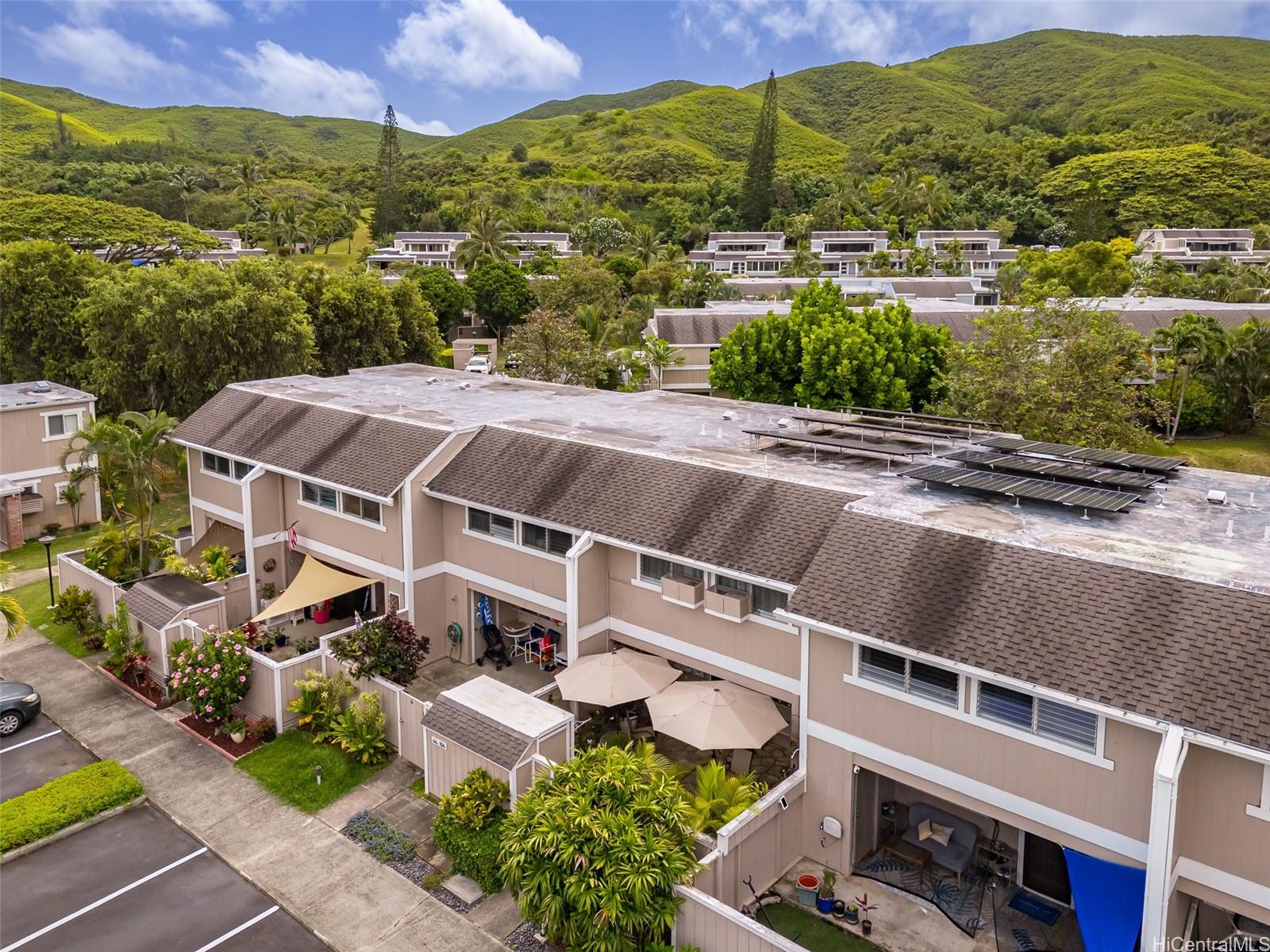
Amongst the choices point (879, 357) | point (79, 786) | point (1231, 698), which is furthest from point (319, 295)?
point (1231, 698)

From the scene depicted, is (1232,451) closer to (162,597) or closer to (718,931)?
(718,931)

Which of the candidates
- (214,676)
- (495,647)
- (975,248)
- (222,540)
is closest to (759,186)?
(975,248)

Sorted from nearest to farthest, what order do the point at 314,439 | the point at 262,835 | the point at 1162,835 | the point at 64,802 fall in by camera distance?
1. the point at 1162,835
2. the point at 262,835
3. the point at 64,802
4. the point at 314,439

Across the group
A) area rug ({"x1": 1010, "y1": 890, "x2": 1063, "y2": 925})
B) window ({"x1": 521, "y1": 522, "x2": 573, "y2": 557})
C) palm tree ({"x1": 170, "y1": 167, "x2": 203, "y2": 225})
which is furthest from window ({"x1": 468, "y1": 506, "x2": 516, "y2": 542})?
palm tree ({"x1": 170, "y1": 167, "x2": 203, "y2": 225})

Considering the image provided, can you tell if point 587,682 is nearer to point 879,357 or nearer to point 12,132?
point 879,357

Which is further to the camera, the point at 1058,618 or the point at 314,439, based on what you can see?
the point at 314,439

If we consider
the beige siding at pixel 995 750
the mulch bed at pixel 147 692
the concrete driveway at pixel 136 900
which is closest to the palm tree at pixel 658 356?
the mulch bed at pixel 147 692

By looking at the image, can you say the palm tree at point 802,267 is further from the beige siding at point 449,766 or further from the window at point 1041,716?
the window at point 1041,716
